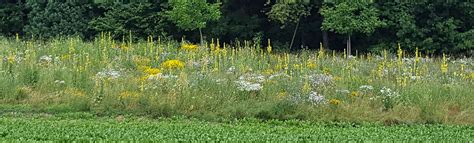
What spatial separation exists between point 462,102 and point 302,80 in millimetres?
2969

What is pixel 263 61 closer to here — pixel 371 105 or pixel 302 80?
pixel 302 80

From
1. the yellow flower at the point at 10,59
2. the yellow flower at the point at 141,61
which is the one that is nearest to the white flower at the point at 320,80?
the yellow flower at the point at 141,61

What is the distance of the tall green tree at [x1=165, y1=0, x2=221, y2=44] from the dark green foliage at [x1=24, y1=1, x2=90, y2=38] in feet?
17.8

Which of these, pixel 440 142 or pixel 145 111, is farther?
pixel 145 111

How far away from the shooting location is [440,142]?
905 centimetres

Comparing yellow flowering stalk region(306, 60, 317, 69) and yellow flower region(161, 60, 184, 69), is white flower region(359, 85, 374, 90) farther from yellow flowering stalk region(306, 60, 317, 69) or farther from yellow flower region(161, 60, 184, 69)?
yellow flower region(161, 60, 184, 69)

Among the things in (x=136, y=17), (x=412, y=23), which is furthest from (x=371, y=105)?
(x=136, y=17)

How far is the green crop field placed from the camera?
8.86 metres

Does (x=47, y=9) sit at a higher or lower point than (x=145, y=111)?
higher

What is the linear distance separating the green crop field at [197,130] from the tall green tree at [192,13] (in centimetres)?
1113

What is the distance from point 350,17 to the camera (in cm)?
2297

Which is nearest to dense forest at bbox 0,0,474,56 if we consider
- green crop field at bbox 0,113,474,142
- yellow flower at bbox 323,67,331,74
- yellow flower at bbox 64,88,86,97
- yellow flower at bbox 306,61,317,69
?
yellow flower at bbox 306,61,317,69

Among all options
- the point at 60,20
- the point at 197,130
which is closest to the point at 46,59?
the point at 197,130

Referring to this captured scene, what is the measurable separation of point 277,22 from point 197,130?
60.5 ft
